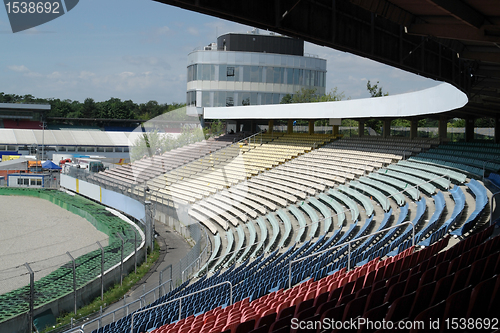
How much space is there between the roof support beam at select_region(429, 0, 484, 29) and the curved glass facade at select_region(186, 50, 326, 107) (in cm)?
3845

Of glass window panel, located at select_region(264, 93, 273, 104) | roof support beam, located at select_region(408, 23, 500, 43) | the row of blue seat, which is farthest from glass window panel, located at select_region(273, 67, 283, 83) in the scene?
roof support beam, located at select_region(408, 23, 500, 43)

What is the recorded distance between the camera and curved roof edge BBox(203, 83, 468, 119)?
17125 millimetres

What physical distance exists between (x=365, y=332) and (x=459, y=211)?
9.62 m

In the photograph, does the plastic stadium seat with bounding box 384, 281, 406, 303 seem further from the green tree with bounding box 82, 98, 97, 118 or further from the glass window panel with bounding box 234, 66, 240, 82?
the green tree with bounding box 82, 98, 97, 118

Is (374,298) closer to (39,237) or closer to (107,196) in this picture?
(39,237)

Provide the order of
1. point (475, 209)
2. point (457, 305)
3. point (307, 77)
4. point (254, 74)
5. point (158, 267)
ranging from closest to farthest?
1. point (457, 305)
2. point (475, 209)
3. point (158, 267)
4. point (254, 74)
5. point (307, 77)

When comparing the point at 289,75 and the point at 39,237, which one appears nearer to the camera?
the point at 39,237

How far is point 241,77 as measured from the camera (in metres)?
45.2

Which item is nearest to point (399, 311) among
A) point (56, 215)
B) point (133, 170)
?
point (56, 215)

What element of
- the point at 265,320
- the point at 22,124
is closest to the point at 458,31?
the point at 265,320

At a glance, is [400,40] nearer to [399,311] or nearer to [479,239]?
[479,239]

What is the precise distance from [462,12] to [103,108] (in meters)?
92.2

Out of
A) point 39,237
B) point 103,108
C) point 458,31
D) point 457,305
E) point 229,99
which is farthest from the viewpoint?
point 103,108

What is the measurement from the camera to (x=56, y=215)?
Result: 26938mm
